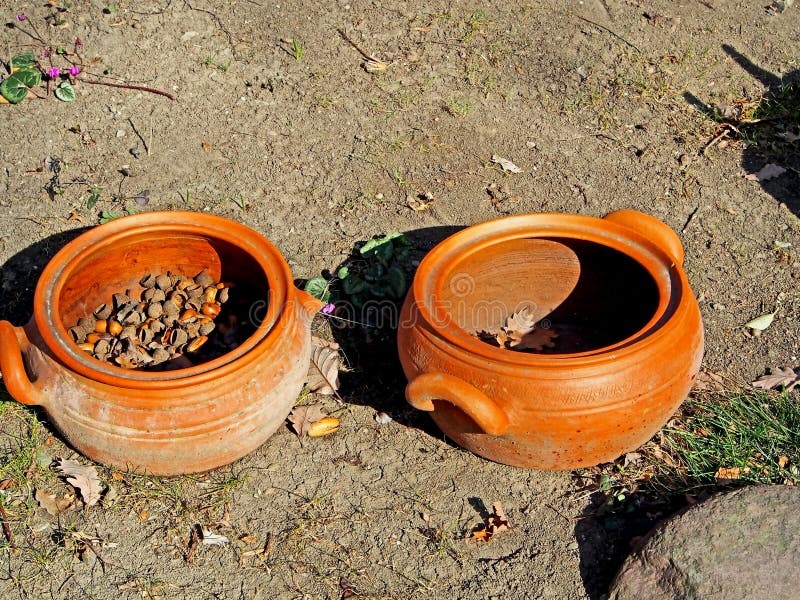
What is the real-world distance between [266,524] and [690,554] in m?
1.63

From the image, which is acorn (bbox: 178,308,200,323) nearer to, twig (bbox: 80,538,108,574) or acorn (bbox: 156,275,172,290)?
acorn (bbox: 156,275,172,290)

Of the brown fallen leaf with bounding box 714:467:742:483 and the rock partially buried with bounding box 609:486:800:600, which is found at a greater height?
the rock partially buried with bounding box 609:486:800:600

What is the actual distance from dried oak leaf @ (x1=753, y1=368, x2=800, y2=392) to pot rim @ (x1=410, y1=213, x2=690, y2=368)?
0.88 metres

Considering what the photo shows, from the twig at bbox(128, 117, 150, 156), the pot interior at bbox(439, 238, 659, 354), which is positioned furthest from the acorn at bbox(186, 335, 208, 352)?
the twig at bbox(128, 117, 150, 156)

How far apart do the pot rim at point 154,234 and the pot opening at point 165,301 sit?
0.06 m

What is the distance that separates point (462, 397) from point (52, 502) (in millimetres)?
1738

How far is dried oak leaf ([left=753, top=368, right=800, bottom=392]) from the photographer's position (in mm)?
3957

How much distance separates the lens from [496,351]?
3.17m

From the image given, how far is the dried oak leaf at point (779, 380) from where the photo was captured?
3957mm

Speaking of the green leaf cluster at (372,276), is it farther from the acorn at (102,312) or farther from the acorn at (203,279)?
the acorn at (102,312)

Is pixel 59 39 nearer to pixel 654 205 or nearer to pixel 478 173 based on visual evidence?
pixel 478 173

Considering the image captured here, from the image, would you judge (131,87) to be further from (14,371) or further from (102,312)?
(14,371)

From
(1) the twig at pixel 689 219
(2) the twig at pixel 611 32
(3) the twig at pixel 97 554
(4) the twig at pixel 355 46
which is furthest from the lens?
(2) the twig at pixel 611 32

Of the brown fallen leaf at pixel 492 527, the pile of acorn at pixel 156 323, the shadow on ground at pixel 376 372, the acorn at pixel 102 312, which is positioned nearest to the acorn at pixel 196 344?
the pile of acorn at pixel 156 323
